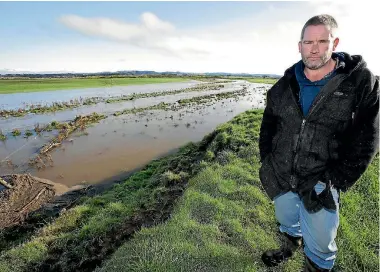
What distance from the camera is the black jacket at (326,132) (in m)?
2.95

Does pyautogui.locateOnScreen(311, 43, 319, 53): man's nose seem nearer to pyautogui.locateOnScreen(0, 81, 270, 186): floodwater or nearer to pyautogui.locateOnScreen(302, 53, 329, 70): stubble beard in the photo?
pyautogui.locateOnScreen(302, 53, 329, 70): stubble beard

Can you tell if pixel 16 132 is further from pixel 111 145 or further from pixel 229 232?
pixel 229 232

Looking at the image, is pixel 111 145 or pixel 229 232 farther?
pixel 111 145

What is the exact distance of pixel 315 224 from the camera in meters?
3.34

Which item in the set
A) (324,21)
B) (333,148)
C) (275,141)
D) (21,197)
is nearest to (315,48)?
(324,21)

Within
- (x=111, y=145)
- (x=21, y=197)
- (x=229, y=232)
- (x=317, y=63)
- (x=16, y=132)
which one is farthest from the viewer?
(x=16, y=132)

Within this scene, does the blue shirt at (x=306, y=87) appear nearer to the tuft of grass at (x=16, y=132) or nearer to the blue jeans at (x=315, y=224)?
the blue jeans at (x=315, y=224)

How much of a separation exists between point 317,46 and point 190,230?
3815mm

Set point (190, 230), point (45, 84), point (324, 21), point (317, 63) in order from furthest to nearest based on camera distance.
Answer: point (45, 84) → point (190, 230) → point (317, 63) → point (324, 21)

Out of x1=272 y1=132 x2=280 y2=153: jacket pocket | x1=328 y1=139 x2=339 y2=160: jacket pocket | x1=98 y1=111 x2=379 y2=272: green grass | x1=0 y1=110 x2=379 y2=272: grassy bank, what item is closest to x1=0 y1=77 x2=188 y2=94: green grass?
x1=0 y1=110 x2=379 y2=272: grassy bank

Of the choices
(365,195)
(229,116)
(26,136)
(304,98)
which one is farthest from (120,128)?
(304,98)

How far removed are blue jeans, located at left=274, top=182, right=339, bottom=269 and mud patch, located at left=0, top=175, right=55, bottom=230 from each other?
27.9ft

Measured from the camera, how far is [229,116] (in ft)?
84.2

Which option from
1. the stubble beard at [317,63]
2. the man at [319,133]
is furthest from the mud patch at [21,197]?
the stubble beard at [317,63]
